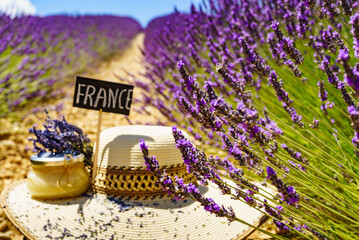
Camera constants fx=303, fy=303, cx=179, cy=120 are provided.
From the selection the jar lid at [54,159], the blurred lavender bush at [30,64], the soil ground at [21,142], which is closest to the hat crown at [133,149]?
the jar lid at [54,159]

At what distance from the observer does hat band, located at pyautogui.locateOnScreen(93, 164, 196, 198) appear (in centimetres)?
146

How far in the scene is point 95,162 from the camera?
1.56 meters

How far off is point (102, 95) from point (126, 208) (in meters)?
0.65

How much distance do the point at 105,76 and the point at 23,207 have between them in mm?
4627

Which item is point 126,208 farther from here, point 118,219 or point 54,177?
point 54,177

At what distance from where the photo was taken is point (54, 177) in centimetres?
148

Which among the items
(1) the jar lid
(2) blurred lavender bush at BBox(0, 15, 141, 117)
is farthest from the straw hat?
(2) blurred lavender bush at BBox(0, 15, 141, 117)

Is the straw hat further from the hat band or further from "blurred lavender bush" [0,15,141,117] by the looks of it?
"blurred lavender bush" [0,15,141,117]

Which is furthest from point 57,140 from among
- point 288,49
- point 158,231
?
point 288,49

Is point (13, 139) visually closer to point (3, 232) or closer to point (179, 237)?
point (3, 232)

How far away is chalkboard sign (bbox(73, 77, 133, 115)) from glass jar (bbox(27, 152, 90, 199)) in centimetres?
32

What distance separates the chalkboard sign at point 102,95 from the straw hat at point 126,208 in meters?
0.15

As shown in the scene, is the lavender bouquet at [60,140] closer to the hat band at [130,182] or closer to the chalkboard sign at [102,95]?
the chalkboard sign at [102,95]

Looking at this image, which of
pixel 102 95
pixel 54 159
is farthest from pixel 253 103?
pixel 54 159
